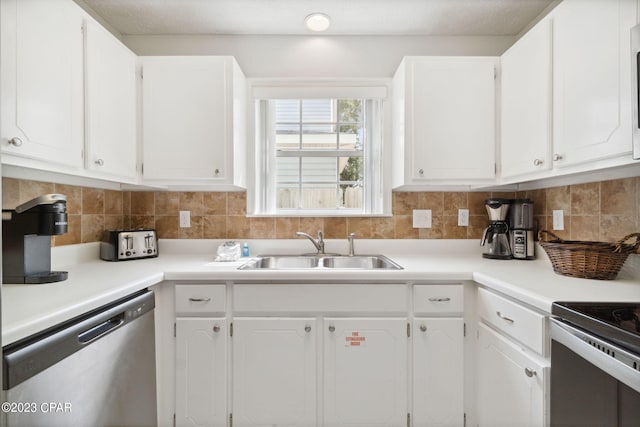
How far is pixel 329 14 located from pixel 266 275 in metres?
1.59

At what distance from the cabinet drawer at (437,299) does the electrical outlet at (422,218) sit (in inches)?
26.5

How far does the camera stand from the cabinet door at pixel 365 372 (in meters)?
1.55

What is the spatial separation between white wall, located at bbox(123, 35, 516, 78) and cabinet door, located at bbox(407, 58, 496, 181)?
16.1 inches

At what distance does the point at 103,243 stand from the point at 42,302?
928 mm

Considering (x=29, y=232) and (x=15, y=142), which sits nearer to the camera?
(x=15, y=142)

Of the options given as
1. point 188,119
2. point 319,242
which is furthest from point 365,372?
point 188,119

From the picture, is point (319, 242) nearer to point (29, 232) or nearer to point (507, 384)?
point (507, 384)

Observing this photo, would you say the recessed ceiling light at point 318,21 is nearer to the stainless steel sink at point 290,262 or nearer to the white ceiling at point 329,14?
the white ceiling at point 329,14

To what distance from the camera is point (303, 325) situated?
1545 millimetres

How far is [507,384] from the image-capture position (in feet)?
4.30

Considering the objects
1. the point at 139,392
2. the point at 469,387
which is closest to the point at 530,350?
the point at 469,387

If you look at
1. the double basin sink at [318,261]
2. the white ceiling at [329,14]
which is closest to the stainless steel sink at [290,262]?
the double basin sink at [318,261]

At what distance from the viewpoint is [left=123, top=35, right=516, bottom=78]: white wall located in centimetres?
217

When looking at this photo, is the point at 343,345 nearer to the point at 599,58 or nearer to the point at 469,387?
the point at 469,387
